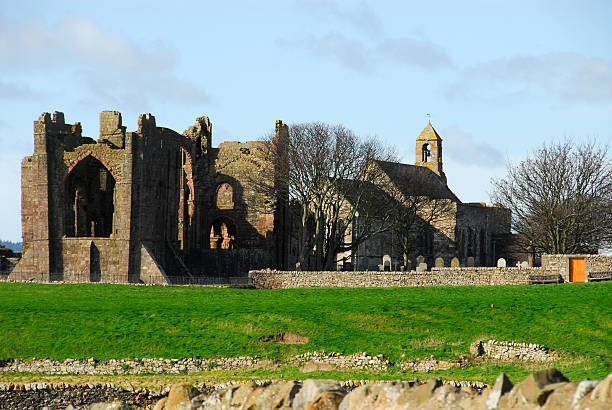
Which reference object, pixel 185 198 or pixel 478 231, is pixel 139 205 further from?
pixel 478 231

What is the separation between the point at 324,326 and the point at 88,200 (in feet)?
112

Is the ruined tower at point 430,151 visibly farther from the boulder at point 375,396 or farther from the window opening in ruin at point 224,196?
the boulder at point 375,396

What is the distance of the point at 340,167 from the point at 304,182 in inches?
106

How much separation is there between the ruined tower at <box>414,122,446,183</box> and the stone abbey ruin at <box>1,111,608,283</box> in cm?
2638

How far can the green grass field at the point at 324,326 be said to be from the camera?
22.8 metres

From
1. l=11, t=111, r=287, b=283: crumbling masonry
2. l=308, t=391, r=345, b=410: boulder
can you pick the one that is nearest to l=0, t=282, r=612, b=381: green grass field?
l=308, t=391, r=345, b=410: boulder

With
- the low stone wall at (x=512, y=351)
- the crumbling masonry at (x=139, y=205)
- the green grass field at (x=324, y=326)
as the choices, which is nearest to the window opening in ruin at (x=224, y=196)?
the crumbling masonry at (x=139, y=205)

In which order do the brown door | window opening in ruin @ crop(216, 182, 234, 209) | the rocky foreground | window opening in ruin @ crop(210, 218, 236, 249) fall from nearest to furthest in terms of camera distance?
the rocky foreground
the brown door
window opening in ruin @ crop(216, 182, 234, 209)
window opening in ruin @ crop(210, 218, 236, 249)

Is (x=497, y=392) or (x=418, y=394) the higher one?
(x=497, y=392)

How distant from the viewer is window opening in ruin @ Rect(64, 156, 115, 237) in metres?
51.2

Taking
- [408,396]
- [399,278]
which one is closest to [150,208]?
[399,278]

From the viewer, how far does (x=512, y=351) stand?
22.9m

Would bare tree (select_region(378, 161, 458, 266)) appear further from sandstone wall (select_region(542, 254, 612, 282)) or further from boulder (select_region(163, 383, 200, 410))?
boulder (select_region(163, 383, 200, 410))

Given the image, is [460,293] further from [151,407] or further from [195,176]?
[195,176]
